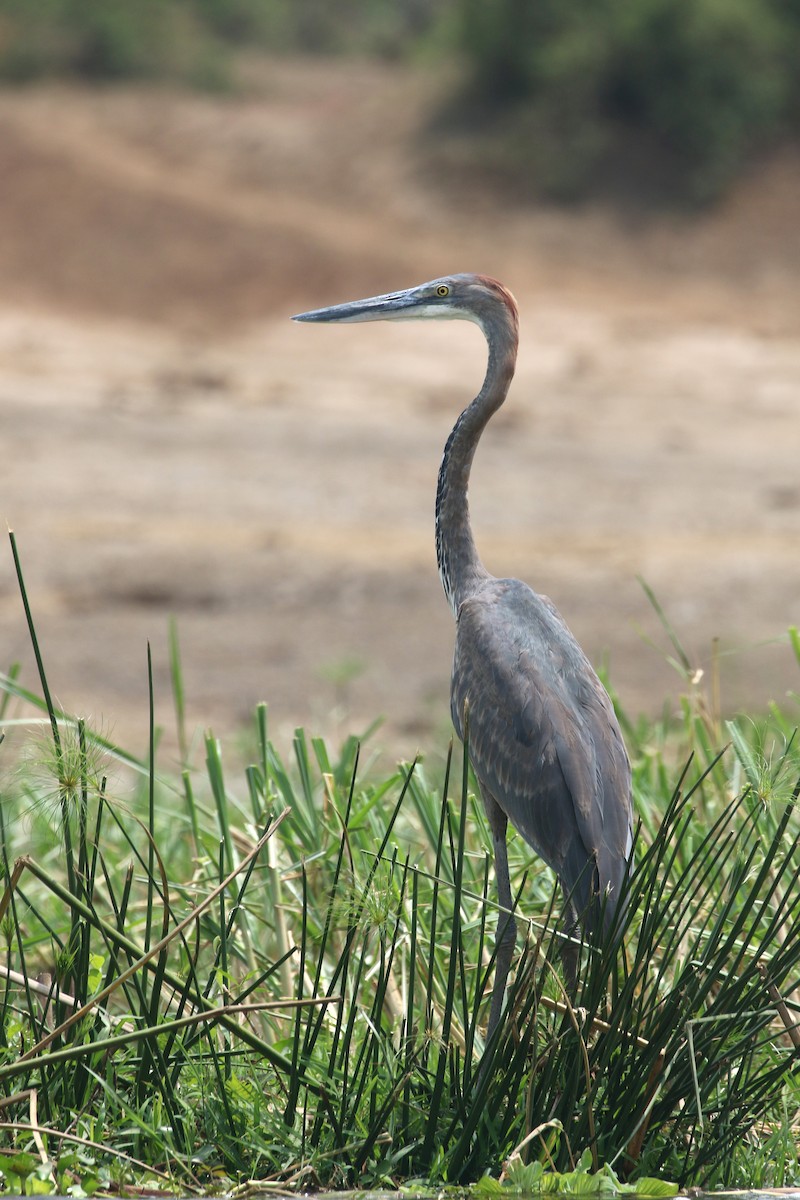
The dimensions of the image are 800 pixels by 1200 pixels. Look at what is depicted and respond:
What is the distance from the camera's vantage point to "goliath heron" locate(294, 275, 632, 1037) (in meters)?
2.44

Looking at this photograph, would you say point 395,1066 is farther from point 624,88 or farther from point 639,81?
point 624,88

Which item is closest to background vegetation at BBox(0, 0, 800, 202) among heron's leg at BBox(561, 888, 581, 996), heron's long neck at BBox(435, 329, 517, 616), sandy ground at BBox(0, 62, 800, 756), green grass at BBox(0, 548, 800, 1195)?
sandy ground at BBox(0, 62, 800, 756)

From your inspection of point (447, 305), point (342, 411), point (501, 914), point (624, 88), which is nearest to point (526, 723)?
point (501, 914)

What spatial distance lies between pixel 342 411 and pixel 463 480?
10055 millimetres

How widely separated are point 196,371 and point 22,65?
9.13 m

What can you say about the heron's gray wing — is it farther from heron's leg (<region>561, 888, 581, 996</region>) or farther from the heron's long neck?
the heron's long neck

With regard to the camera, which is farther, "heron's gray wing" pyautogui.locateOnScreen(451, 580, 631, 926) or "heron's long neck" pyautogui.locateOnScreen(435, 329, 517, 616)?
"heron's long neck" pyautogui.locateOnScreen(435, 329, 517, 616)

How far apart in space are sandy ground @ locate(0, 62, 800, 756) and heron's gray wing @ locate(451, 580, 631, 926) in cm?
260

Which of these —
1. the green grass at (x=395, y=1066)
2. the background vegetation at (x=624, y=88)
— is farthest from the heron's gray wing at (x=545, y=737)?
the background vegetation at (x=624, y=88)

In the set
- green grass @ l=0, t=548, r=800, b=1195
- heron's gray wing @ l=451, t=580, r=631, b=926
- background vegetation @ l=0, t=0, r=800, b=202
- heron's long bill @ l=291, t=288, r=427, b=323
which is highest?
background vegetation @ l=0, t=0, r=800, b=202

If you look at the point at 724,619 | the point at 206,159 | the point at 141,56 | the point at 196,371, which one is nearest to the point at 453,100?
the point at 206,159

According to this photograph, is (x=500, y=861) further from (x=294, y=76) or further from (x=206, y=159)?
(x=294, y=76)

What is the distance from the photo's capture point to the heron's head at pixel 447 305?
9.41ft

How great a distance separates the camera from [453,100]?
64.1 ft
